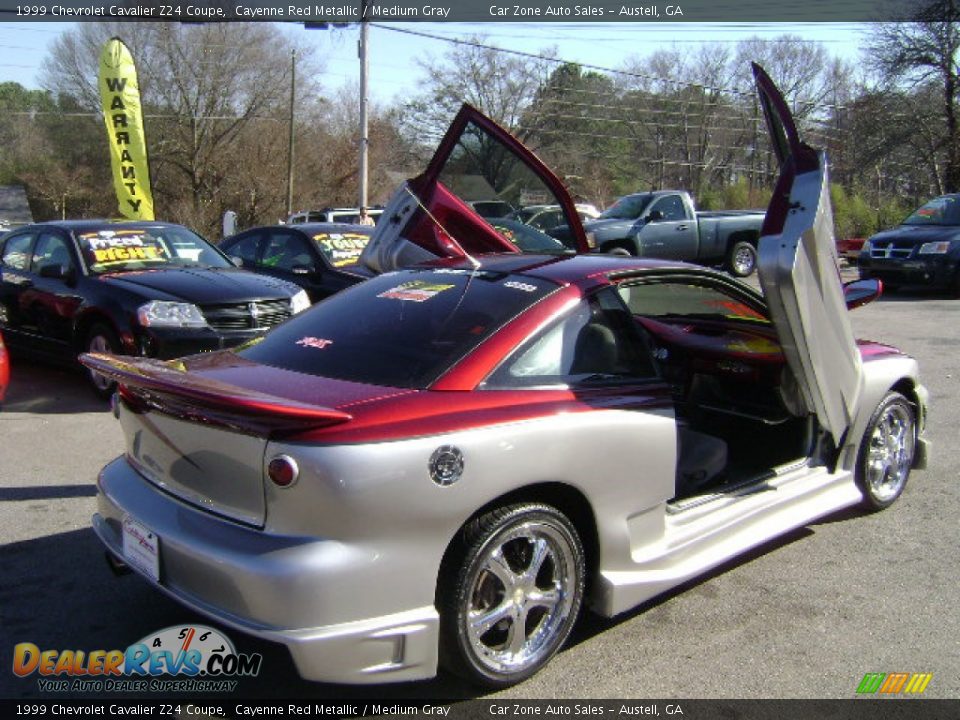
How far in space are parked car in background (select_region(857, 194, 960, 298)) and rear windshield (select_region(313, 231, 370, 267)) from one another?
10011mm

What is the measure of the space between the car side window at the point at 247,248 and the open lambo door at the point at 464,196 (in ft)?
19.9

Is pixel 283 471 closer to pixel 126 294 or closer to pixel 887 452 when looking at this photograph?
pixel 887 452

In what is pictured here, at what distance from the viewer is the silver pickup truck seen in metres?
17.0

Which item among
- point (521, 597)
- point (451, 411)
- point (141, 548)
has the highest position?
point (451, 411)

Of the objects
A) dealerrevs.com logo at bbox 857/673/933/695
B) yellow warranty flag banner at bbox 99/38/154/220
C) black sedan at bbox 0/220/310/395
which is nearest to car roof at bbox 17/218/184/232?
black sedan at bbox 0/220/310/395

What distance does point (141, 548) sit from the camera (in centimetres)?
300

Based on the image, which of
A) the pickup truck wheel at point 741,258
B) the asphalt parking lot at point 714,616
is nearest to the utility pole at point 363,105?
the pickup truck wheel at point 741,258

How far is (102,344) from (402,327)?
15.9 feet

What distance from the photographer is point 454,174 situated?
468 cm

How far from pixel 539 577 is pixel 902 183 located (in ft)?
139

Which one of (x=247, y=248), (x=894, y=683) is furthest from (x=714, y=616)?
(x=247, y=248)

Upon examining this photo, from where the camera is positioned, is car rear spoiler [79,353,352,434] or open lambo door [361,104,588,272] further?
open lambo door [361,104,588,272]

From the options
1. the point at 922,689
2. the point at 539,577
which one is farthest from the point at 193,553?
the point at 922,689

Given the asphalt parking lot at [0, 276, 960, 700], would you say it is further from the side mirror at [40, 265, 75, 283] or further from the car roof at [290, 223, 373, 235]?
the car roof at [290, 223, 373, 235]
